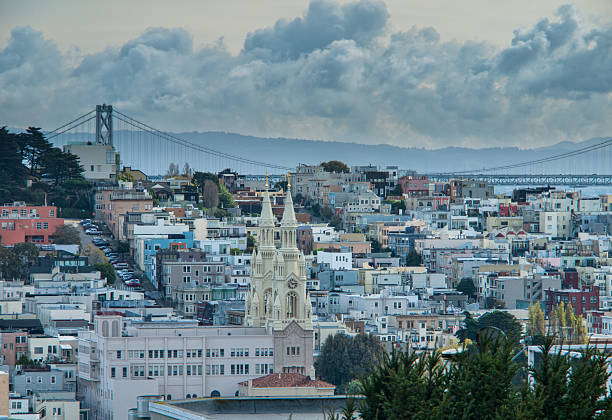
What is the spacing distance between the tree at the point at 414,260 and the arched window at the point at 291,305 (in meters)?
31.3

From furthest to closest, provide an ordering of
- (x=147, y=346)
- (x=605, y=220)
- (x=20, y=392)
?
(x=605, y=220) < (x=147, y=346) < (x=20, y=392)

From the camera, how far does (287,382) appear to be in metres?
46.9

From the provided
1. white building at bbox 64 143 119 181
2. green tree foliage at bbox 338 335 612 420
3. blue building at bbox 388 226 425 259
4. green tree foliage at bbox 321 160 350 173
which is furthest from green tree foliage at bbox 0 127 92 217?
green tree foliage at bbox 338 335 612 420

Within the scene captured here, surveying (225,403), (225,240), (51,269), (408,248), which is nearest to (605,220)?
(408,248)

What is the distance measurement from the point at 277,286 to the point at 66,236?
2368cm

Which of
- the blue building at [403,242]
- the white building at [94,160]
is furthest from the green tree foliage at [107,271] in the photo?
the white building at [94,160]

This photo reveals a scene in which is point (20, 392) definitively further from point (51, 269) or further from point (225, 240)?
point (225, 240)

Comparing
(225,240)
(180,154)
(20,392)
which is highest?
(180,154)

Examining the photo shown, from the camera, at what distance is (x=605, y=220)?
104m

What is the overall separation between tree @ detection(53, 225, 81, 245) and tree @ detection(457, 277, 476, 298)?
54.0ft

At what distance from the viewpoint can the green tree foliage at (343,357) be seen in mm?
56125

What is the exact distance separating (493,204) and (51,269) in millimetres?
43489

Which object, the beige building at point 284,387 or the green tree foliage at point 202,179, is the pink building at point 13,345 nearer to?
the beige building at point 284,387

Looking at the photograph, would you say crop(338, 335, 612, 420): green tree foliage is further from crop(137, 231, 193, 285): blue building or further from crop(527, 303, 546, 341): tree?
crop(137, 231, 193, 285): blue building
